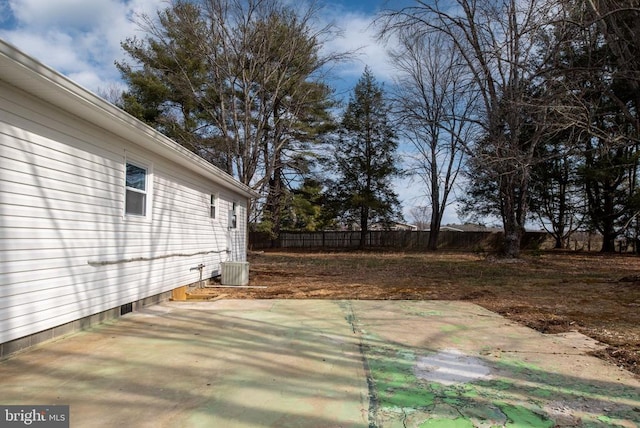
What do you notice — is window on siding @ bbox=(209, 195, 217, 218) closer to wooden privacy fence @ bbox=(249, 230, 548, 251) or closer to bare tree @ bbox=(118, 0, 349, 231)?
bare tree @ bbox=(118, 0, 349, 231)

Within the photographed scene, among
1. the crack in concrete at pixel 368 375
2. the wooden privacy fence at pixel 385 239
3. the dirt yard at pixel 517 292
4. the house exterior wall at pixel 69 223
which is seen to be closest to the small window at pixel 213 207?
the dirt yard at pixel 517 292

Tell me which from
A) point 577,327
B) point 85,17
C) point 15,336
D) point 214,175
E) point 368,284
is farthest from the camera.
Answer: point 85,17

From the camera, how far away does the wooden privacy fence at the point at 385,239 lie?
27.1 metres

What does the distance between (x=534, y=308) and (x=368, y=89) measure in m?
23.1

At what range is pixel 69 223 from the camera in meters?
4.39

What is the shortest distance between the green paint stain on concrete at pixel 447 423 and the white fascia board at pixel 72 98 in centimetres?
413

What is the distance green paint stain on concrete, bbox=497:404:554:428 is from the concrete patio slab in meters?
0.01

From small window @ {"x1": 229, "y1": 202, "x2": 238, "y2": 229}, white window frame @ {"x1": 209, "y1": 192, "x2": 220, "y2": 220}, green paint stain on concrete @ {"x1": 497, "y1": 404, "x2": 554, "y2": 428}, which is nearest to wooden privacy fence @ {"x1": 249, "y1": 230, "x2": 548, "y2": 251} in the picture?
small window @ {"x1": 229, "y1": 202, "x2": 238, "y2": 229}

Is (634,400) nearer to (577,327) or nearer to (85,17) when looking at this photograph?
(577,327)

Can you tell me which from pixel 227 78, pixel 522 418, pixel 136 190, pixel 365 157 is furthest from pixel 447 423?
pixel 365 157

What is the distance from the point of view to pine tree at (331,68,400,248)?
26734mm

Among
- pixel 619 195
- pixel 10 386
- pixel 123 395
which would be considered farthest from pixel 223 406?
pixel 619 195

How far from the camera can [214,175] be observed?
858 cm

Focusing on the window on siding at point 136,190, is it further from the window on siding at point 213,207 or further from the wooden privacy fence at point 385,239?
the wooden privacy fence at point 385,239
